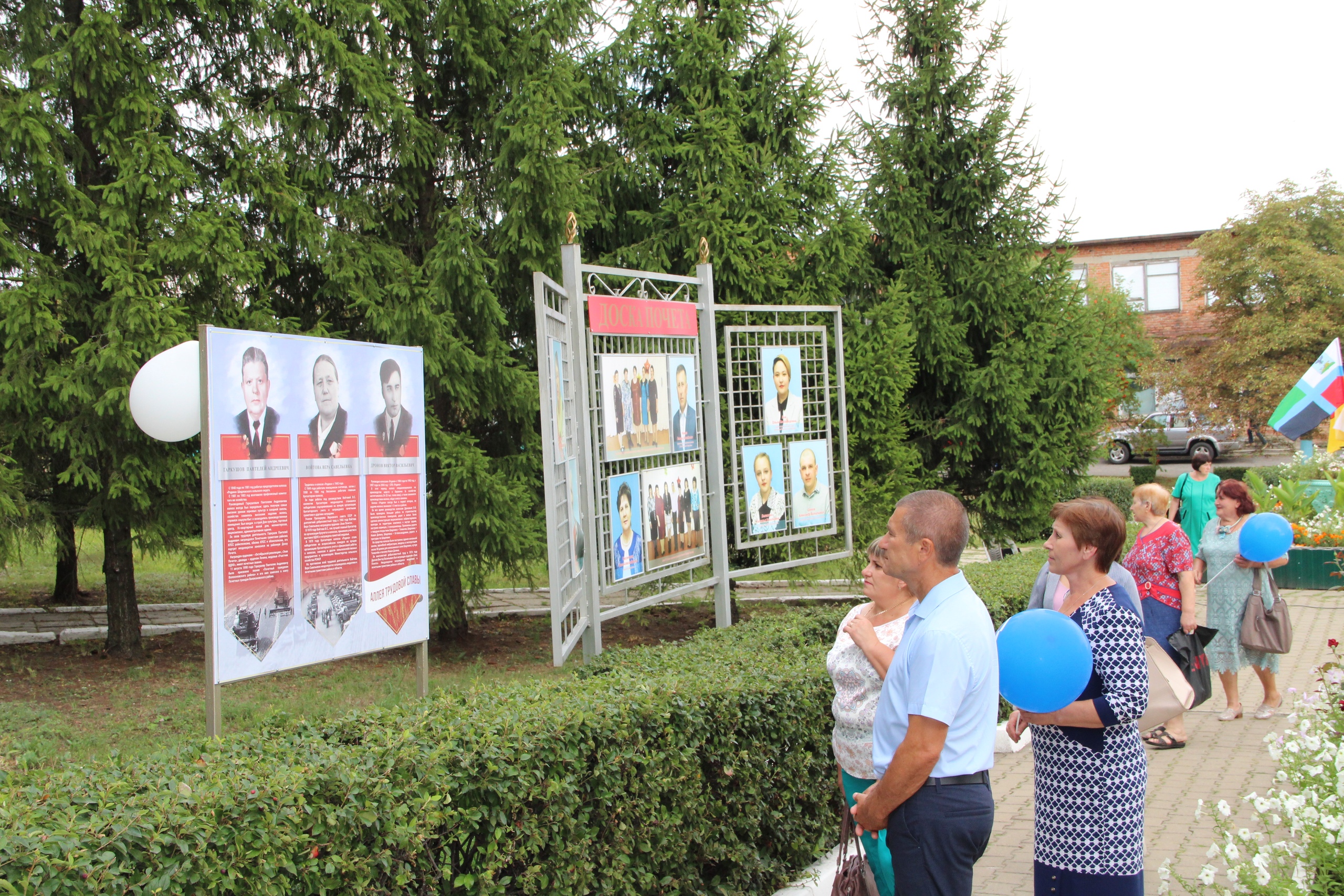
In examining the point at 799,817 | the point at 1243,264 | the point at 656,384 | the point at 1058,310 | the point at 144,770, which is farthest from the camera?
the point at 1243,264

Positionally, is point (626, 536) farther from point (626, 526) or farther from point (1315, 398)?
point (1315, 398)

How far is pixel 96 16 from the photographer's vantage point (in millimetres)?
8352

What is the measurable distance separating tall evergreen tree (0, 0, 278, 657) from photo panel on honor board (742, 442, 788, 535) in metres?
4.95

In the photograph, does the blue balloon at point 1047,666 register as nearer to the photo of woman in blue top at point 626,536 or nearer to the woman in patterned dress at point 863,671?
the woman in patterned dress at point 863,671

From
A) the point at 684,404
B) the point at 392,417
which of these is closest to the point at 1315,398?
the point at 684,404

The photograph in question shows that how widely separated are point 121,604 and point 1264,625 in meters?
10.3

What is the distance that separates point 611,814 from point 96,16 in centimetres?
834

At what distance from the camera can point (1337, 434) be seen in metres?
17.5

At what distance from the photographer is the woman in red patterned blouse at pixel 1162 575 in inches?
271

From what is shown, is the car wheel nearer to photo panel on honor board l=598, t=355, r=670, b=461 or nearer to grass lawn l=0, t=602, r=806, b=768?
grass lawn l=0, t=602, r=806, b=768

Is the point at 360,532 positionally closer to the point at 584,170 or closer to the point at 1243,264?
the point at 584,170

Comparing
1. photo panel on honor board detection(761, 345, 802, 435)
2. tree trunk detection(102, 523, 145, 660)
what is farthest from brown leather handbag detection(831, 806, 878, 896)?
tree trunk detection(102, 523, 145, 660)

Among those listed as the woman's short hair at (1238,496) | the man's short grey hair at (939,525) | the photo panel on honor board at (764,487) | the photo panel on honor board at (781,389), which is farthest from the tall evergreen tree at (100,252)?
the woman's short hair at (1238,496)

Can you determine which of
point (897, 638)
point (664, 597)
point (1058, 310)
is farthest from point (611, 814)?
point (1058, 310)
